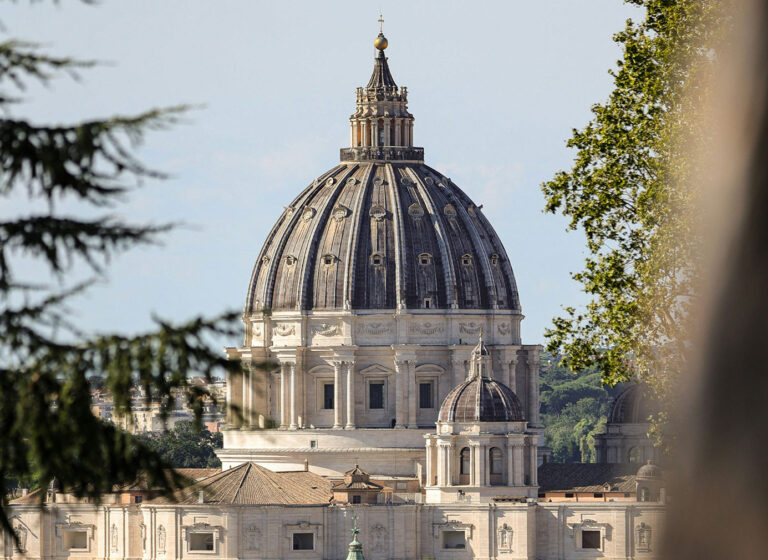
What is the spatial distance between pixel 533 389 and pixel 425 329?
8.98 meters

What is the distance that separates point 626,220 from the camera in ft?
113

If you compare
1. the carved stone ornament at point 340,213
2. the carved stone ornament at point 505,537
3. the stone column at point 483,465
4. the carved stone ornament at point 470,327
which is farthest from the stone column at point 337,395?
the carved stone ornament at point 505,537

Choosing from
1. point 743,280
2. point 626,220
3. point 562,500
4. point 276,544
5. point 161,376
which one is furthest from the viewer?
point 562,500

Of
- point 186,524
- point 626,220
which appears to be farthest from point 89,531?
point 626,220

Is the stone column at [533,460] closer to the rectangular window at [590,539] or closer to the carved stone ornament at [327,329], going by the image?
the rectangular window at [590,539]

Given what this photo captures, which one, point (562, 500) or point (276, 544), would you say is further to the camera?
point (562, 500)

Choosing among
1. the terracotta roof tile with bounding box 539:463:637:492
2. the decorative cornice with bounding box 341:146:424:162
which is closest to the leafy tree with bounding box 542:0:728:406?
the terracotta roof tile with bounding box 539:463:637:492

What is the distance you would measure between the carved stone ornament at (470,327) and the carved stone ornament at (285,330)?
9.83 metres

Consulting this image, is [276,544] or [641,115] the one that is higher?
[641,115]

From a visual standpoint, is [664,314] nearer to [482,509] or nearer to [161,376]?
[161,376]

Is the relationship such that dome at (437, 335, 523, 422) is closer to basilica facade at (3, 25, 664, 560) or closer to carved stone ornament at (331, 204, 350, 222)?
basilica facade at (3, 25, 664, 560)

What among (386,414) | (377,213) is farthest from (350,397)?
(377,213)

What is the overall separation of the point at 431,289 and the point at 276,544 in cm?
2461

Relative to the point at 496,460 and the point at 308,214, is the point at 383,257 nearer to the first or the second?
the point at 308,214
